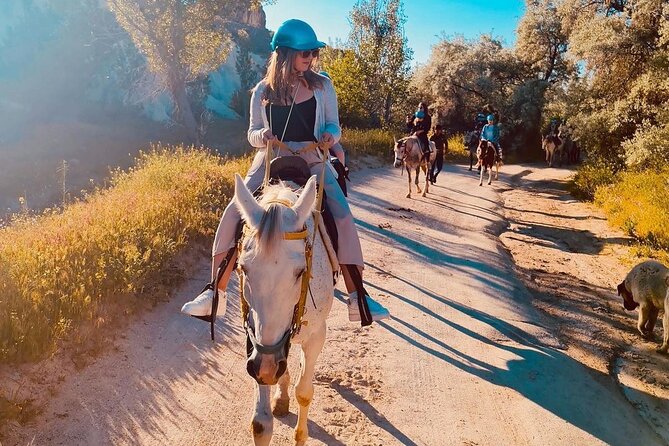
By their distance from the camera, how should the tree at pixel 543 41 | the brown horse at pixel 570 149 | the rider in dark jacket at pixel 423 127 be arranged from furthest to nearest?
the tree at pixel 543 41 → the brown horse at pixel 570 149 → the rider in dark jacket at pixel 423 127

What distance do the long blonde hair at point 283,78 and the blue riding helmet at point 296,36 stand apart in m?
0.07

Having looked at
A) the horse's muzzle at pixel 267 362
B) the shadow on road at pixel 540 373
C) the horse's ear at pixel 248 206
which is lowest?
the shadow on road at pixel 540 373

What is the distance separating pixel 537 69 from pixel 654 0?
2019 cm

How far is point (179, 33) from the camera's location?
63.3ft

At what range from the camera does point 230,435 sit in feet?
12.3

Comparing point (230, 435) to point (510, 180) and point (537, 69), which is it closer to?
point (510, 180)

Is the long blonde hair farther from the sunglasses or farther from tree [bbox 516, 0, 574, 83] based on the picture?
tree [bbox 516, 0, 574, 83]

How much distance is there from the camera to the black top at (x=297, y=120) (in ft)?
12.5

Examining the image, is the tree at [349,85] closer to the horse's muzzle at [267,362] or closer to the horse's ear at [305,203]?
the horse's ear at [305,203]

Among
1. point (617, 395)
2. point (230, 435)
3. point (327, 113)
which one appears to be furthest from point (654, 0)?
point (230, 435)

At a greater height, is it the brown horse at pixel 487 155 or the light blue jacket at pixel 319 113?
the light blue jacket at pixel 319 113

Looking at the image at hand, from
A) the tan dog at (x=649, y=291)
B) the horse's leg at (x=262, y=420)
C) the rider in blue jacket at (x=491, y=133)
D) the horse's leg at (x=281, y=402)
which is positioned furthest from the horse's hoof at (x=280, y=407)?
the rider in blue jacket at (x=491, y=133)

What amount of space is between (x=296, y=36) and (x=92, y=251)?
13.5 ft

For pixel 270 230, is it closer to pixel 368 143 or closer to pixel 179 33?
pixel 368 143
